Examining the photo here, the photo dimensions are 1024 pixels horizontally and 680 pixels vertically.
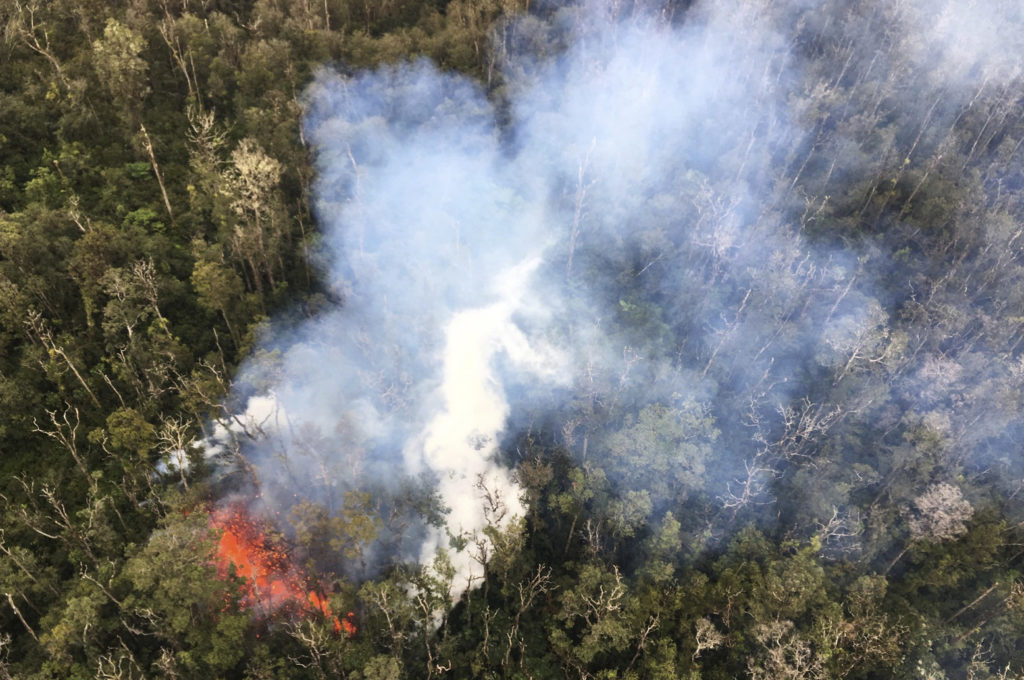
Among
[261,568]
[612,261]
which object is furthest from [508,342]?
[261,568]

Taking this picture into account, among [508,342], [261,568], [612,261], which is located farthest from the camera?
[612,261]

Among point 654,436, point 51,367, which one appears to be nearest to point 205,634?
point 51,367

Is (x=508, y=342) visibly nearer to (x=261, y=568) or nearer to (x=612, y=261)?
(x=612, y=261)

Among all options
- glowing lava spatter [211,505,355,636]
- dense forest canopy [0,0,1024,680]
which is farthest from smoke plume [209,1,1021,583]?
glowing lava spatter [211,505,355,636]

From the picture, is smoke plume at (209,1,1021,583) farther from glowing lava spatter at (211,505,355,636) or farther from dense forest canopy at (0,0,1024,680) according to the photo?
glowing lava spatter at (211,505,355,636)

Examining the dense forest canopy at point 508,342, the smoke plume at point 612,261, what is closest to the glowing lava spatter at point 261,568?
the dense forest canopy at point 508,342
